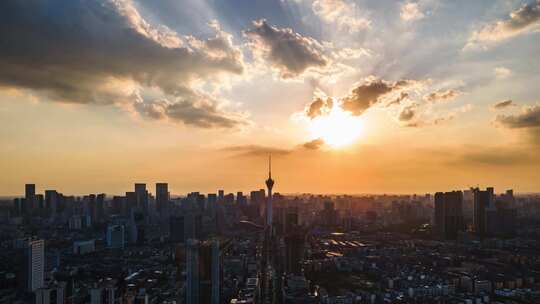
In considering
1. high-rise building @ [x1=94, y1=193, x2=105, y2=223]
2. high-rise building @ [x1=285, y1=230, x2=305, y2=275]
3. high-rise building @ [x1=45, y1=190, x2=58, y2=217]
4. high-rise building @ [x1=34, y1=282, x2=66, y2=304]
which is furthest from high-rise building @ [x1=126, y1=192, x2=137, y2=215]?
high-rise building @ [x1=34, y1=282, x2=66, y2=304]

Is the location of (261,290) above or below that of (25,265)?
below

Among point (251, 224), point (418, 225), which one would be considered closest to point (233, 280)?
point (251, 224)

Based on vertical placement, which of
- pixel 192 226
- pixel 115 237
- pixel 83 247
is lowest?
pixel 83 247

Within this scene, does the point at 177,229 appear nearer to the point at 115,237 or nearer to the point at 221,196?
the point at 115,237

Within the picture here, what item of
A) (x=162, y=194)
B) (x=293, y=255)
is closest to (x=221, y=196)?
(x=162, y=194)

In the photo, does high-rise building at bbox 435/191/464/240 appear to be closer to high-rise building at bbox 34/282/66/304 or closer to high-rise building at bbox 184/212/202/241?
high-rise building at bbox 184/212/202/241

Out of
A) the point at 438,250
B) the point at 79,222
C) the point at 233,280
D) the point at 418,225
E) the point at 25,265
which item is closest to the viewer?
the point at 25,265

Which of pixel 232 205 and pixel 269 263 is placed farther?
pixel 232 205

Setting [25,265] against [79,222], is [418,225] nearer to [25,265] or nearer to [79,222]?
[79,222]
